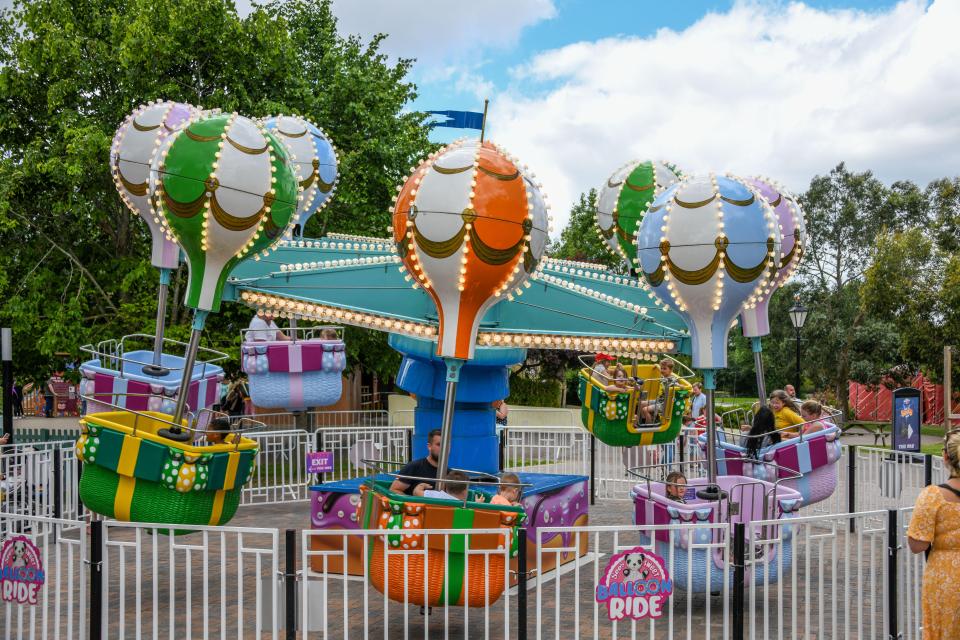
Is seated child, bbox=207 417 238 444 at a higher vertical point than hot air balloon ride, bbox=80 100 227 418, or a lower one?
lower

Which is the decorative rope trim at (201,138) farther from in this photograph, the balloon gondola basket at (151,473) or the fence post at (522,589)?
the fence post at (522,589)

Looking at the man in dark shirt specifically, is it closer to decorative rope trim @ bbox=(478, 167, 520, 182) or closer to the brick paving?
the brick paving

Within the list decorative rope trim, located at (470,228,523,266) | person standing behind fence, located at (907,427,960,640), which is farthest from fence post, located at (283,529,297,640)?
person standing behind fence, located at (907,427,960,640)

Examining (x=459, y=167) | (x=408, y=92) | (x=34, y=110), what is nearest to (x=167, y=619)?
(x=459, y=167)

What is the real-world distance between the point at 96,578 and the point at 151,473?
1815 mm

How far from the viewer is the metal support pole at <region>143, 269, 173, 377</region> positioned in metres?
11.1

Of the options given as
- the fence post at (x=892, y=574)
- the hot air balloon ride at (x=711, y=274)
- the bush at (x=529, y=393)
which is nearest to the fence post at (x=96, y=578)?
the hot air balloon ride at (x=711, y=274)

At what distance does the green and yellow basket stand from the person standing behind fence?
17.8 feet

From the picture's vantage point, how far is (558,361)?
3159cm

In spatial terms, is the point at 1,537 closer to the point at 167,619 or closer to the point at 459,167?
the point at 167,619

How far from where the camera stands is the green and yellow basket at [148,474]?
28.1 feet

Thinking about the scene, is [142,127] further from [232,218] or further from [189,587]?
[189,587]

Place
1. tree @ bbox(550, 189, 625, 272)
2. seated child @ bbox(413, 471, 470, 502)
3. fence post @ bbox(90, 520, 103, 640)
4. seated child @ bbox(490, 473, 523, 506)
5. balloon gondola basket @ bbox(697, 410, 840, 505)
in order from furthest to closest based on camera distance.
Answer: tree @ bbox(550, 189, 625, 272), balloon gondola basket @ bbox(697, 410, 840, 505), seated child @ bbox(490, 473, 523, 506), seated child @ bbox(413, 471, 470, 502), fence post @ bbox(90, 520, 103, 640)

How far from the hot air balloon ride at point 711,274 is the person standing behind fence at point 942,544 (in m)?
2.32
